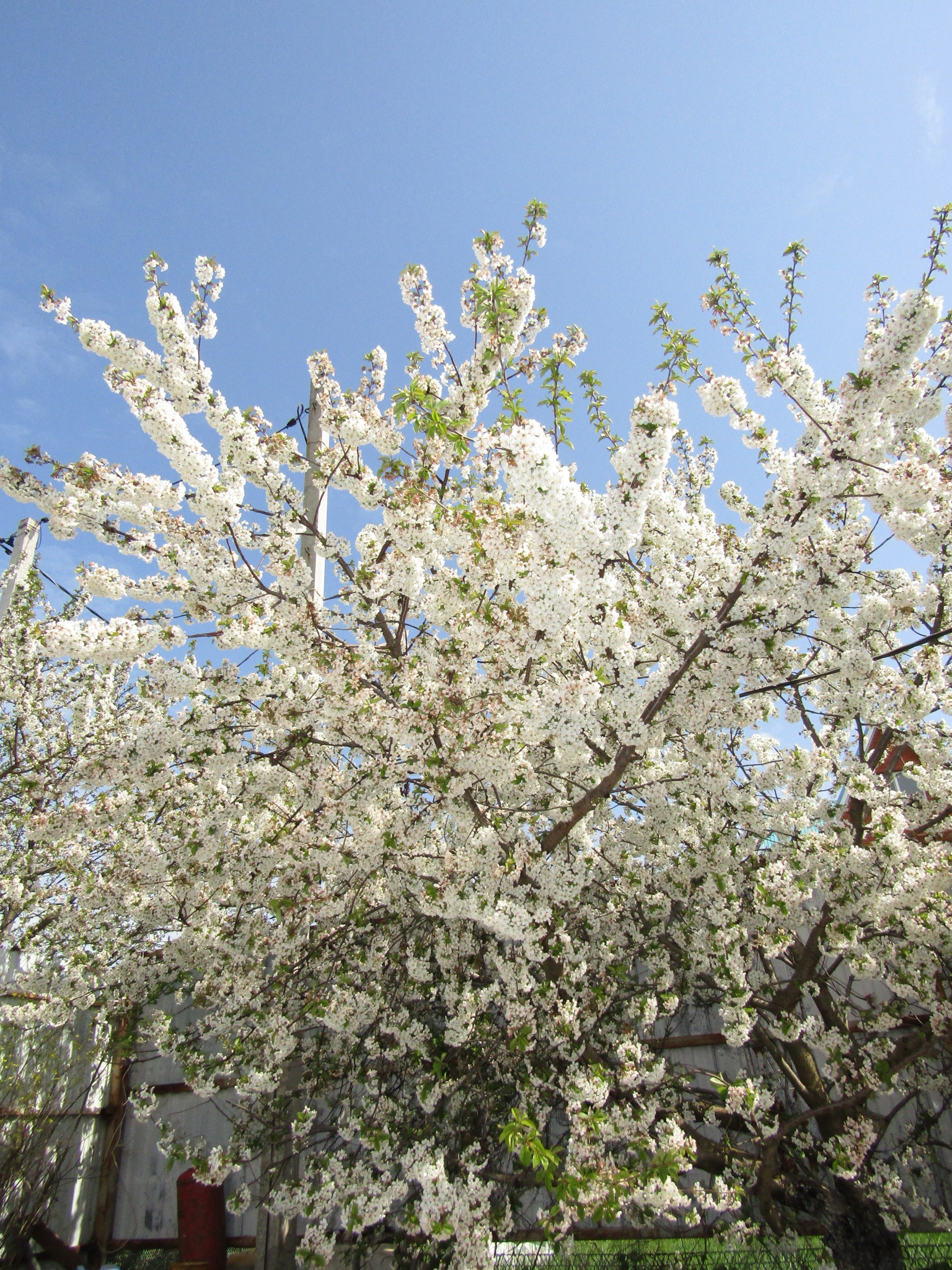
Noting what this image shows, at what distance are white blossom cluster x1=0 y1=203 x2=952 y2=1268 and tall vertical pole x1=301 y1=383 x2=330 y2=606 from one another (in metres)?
0.16

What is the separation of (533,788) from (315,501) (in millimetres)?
2632

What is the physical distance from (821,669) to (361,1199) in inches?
194

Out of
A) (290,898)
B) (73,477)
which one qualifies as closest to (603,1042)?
(290,898)

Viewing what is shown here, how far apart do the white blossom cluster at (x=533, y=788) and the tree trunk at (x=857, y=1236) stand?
0.21 feet

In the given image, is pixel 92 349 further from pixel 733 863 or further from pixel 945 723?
pixel 945 723

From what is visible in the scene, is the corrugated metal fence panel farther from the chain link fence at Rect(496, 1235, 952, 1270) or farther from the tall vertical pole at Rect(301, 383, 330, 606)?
→ the tall vertical pole at Rect(301, 383, 330, 606)

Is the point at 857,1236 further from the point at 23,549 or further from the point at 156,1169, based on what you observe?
the point at 23,549

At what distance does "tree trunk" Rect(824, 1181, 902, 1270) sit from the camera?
422 centimetres

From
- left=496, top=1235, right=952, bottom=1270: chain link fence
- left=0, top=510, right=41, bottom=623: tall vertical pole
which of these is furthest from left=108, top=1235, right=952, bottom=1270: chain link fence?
left=0, top=510, right=41, bottom=623: tall vertical pole

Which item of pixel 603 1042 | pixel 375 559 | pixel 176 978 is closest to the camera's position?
pixel 375 559

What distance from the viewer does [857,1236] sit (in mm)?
4273

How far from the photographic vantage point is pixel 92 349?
13.6 ft

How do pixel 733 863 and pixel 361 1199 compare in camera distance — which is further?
pixel 733 863

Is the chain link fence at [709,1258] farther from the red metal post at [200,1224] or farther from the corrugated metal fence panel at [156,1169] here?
the corrugated metal fence panel at [156,1169]
